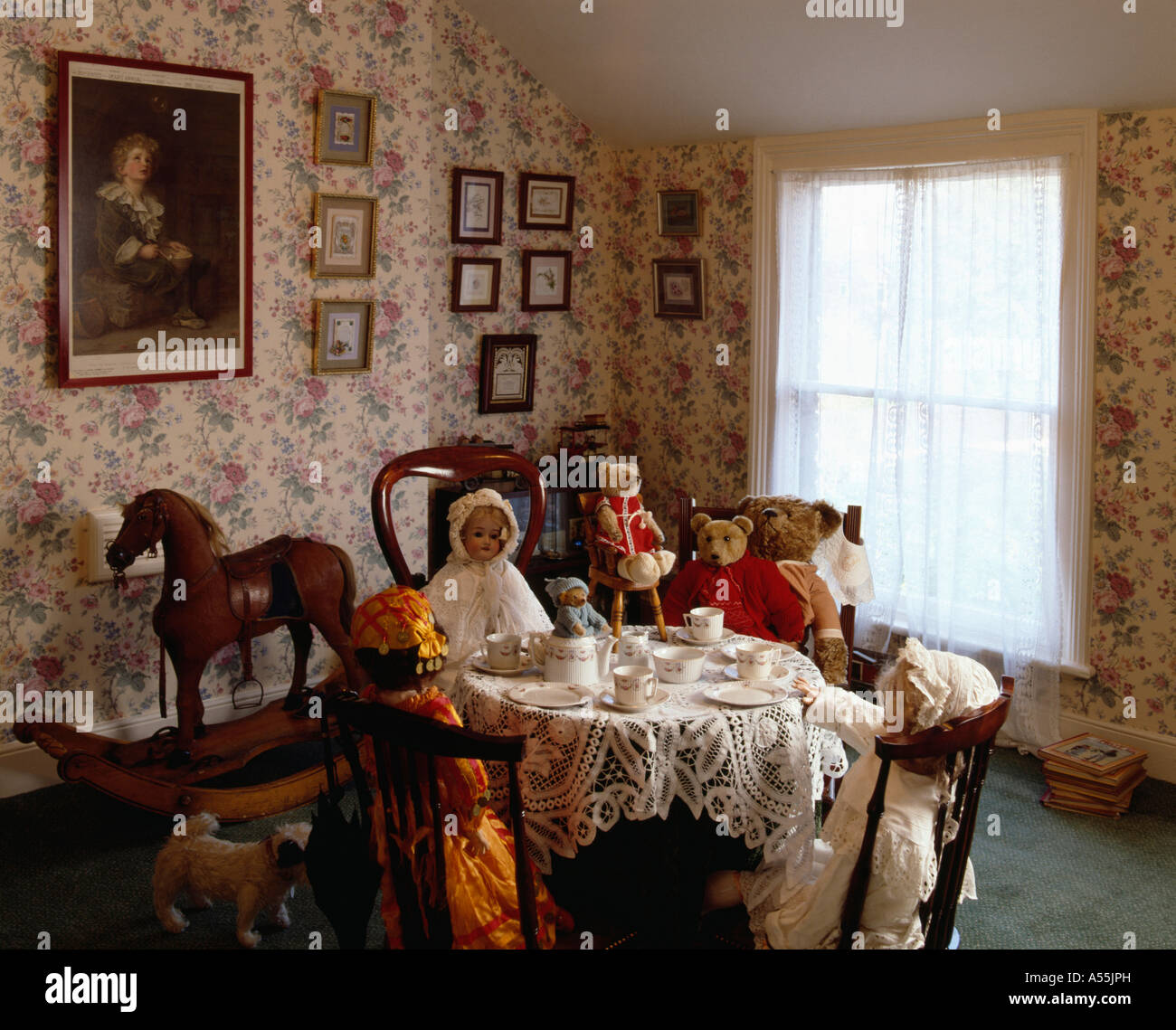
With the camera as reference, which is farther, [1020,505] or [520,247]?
[520,247]

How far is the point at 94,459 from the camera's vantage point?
413 centimetres

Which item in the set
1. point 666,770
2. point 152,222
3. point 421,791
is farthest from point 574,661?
point 152,222

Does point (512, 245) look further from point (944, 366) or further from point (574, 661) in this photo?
point (574, 661)

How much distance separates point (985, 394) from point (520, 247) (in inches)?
90.8

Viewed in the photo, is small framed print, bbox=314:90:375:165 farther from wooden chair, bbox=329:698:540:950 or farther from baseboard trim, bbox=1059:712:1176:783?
baseboard trim, bbox=1059:712:1176:783

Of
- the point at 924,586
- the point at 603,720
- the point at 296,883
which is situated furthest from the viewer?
the point at 924,586

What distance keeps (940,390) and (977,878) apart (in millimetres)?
2028

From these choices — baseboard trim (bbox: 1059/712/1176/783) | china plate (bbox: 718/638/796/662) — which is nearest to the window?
baseboard trim (bbox: 1059/712/1176/783)

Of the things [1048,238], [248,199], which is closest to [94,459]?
[248,199]

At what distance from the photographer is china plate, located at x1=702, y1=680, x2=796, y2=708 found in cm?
288

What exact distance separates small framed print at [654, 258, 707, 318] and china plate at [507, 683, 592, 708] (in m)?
3.11

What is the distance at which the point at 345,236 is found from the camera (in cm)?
467

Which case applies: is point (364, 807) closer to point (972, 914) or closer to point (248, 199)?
point (972, 914)

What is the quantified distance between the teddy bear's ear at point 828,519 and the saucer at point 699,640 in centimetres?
80
